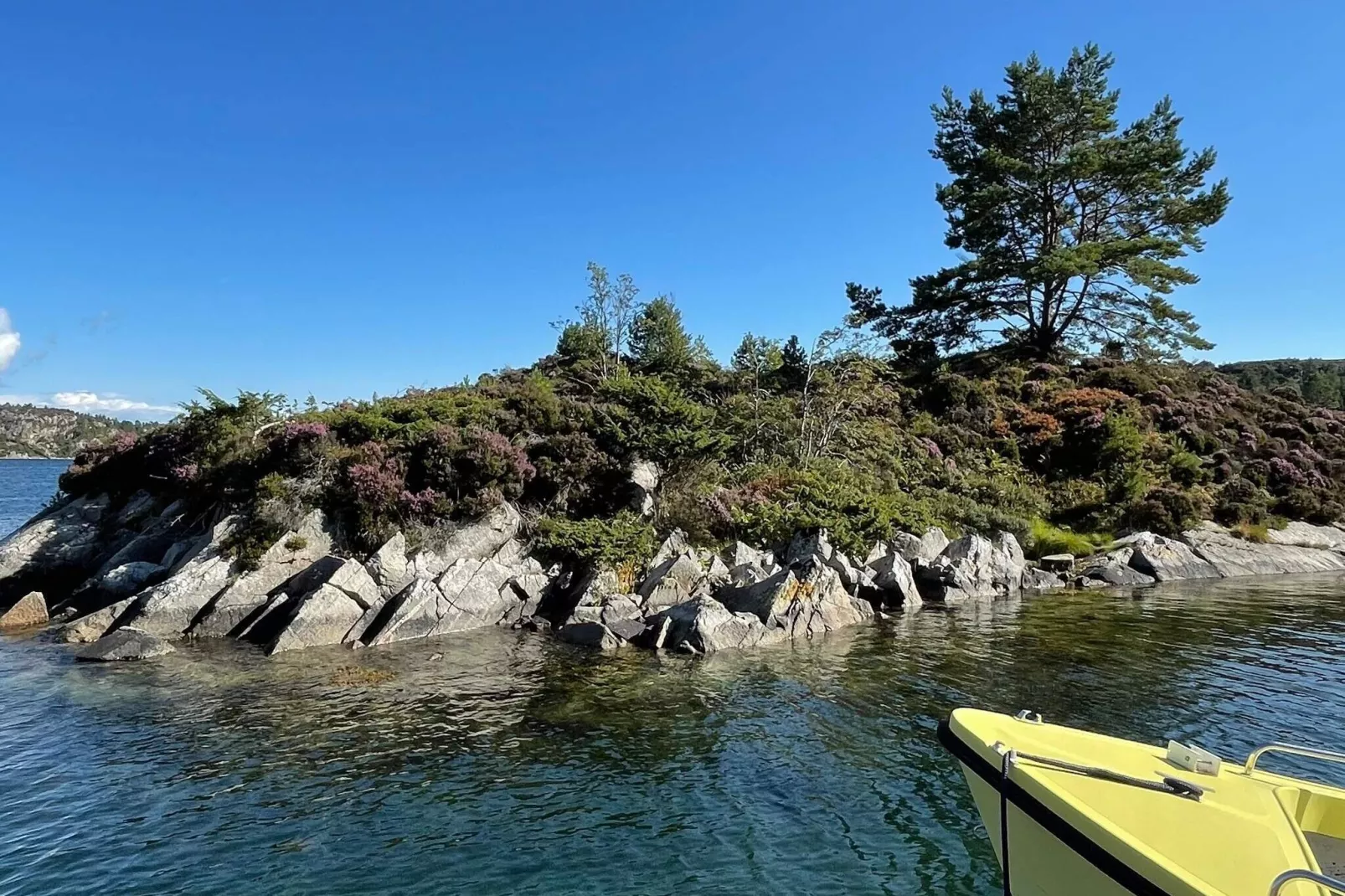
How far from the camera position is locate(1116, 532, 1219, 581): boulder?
27.3 metres

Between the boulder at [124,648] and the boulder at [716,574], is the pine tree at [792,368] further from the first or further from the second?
the boulder at [124,648]

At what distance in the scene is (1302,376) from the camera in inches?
3253

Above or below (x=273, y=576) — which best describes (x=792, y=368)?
above

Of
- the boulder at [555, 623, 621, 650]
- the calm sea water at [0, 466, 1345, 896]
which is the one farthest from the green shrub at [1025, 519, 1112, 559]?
the boulder at [555, 623, 621, 650]

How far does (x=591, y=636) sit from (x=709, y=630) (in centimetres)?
277

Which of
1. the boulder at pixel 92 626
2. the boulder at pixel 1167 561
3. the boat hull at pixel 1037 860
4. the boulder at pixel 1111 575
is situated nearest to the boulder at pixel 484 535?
the boulder at pixel 92 626

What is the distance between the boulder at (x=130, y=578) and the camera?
2078 centimetres

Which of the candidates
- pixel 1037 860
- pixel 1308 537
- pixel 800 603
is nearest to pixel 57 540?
pixel 800 603

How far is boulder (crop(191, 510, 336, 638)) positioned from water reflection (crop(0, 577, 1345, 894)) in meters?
1.27

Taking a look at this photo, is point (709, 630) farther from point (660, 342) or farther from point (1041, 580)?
point (660, 342)

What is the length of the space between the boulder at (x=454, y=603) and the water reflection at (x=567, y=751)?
881 mm

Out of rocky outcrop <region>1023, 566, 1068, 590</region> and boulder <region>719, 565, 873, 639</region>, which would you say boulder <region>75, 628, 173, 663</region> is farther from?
rocky outcrop <region>1023, 566, 1068, 590</region>

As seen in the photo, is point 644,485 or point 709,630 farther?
point 644,485

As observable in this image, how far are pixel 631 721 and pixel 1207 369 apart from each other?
5268 cm
